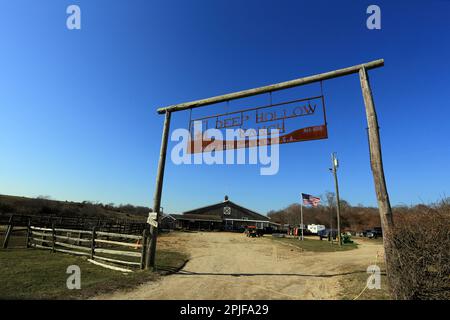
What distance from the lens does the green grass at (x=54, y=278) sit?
6566mm

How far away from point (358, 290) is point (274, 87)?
21.7 feet

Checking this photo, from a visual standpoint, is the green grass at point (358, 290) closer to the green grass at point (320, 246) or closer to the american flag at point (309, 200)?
the green grass at point (320, 246)

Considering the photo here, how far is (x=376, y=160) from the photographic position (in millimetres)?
7270

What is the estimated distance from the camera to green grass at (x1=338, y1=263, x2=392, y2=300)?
264 inches

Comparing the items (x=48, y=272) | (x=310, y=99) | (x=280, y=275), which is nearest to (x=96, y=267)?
(x=48, y=272)

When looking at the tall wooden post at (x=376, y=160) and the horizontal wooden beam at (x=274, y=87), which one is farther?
the horizontal wooden beam at (x=274, y=87)

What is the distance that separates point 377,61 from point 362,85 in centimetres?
75

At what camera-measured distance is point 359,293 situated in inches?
278

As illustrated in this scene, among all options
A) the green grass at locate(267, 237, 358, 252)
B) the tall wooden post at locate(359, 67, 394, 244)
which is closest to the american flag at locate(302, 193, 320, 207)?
the green grass at locate(267, 237, 358, 252)

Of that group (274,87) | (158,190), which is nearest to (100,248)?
(158,190)

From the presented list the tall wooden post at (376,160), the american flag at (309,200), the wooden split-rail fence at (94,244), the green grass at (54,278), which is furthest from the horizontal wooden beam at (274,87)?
the american flag at (309,200)

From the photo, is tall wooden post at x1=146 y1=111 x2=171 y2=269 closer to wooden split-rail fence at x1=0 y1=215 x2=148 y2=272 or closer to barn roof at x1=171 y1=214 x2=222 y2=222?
wooden split-rail fence at x1=0 y1=215 x2=148 y2=272

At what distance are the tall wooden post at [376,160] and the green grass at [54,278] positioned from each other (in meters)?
6.77
